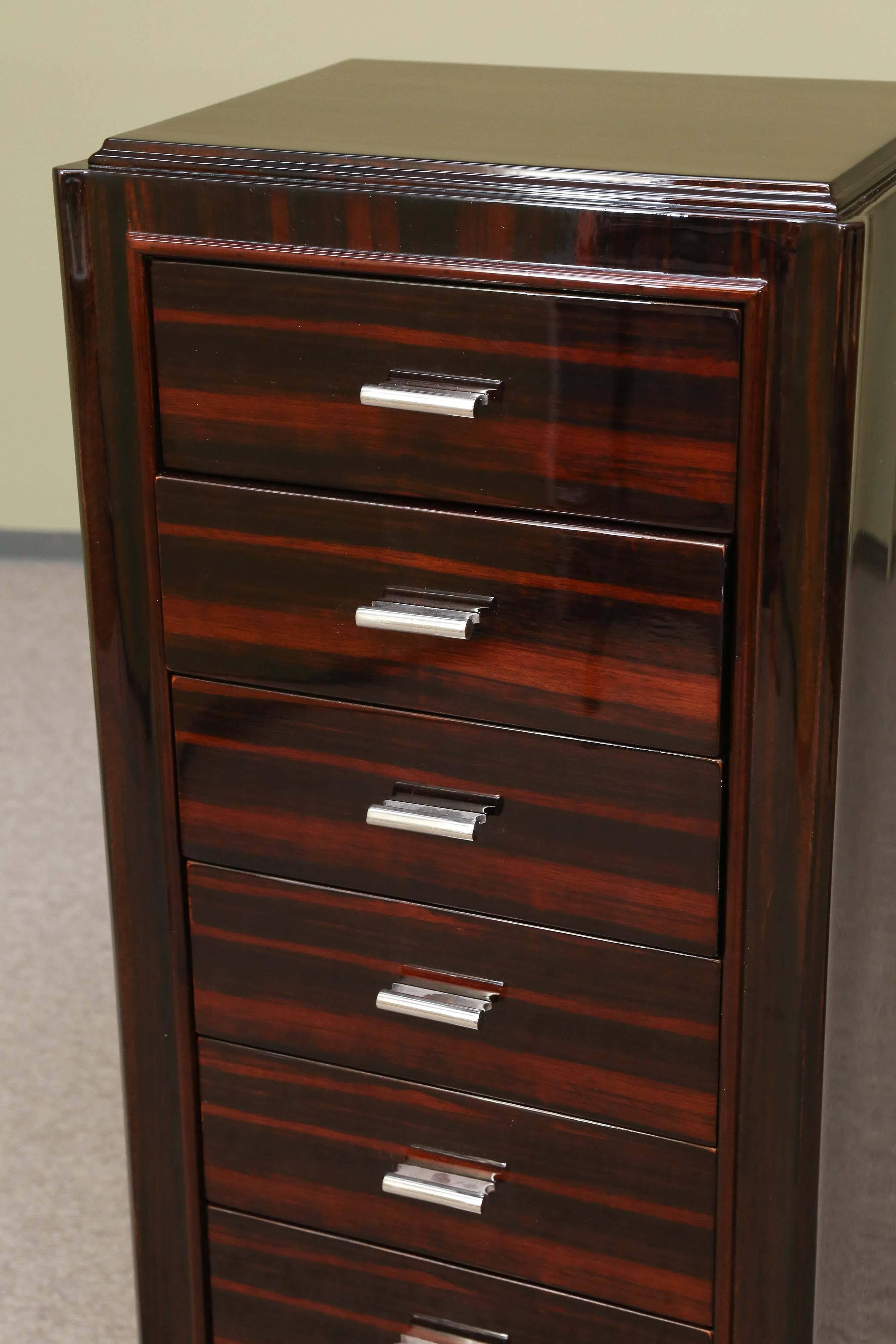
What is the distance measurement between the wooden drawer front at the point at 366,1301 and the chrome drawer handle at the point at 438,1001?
0.75ft

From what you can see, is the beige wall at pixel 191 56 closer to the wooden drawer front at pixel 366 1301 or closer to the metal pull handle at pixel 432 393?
the metal pull handle at pixel 432 393

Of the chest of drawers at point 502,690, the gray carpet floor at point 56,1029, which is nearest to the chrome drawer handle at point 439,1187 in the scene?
the chest of drawers at point 502,690

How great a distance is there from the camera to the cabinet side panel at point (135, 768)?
1174 mm

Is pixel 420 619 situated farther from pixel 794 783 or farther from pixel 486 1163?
pixel 486 1163

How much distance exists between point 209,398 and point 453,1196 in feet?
2.05

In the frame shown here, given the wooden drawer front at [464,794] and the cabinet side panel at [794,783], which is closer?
the cabinet side panel at [794,783]

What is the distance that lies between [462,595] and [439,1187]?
0.48 m

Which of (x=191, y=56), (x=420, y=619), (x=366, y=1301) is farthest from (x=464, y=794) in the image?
(x=191, y=56)

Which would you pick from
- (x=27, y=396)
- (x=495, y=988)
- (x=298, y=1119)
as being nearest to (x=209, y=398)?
(x=495, y=988)

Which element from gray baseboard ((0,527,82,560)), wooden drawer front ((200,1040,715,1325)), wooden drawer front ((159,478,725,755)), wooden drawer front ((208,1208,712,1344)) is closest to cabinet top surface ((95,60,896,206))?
wooden drawer front ((159,478,725,755))

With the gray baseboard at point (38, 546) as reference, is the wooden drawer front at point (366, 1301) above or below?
above

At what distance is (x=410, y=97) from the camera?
4.37 ft

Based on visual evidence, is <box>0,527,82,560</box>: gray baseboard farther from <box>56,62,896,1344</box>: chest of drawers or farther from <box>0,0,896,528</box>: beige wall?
<box>56,62,896,1344</box>: chest of drawers

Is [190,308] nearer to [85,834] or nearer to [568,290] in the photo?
[568,290]
